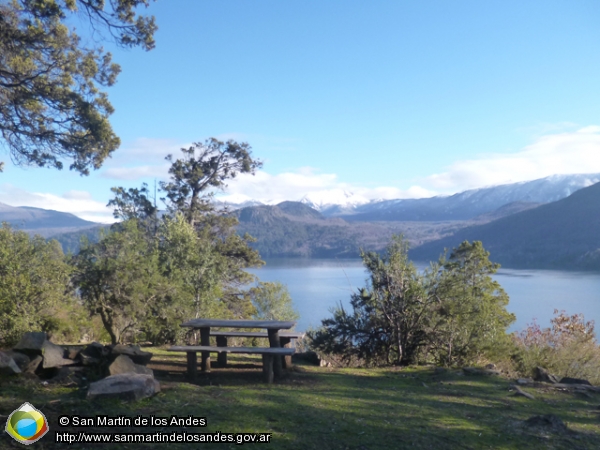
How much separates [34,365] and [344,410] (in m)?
4.13

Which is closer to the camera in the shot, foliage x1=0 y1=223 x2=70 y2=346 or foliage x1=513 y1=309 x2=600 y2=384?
foliage x1=0 y1=223 x2=70 y2=346

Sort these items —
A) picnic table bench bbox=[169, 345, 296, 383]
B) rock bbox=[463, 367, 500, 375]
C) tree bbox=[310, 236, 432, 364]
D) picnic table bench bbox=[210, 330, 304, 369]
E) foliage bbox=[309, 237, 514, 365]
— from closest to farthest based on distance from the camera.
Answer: picnic table bench bbox=[169, 345, 296, 383]
picnic table bench bbox=[210, 330, 304, 369]
rock bbox=[463, 367, 500, 375]
foliage bbox=[309, 237, 514, 365]
tree bbox=[310, 236, 432, 364]

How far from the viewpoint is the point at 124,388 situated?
5.48 m

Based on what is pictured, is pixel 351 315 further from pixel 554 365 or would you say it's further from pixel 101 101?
pixel 101 101

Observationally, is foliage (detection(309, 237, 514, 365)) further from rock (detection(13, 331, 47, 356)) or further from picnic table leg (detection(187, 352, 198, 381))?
rock (detection(13, 331, 47, 356))

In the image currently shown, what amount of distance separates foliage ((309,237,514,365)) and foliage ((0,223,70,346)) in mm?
6004

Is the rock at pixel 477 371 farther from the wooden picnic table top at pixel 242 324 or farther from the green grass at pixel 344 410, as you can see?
the wooden picnic table top at pixel 242 324

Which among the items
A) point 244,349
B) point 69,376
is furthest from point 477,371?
point 69,376

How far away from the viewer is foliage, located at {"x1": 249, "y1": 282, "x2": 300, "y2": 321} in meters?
33.1

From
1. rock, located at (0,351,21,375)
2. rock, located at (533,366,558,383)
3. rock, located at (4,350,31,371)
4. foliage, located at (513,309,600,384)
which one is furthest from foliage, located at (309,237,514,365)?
rock, located at (0,351,21,375)

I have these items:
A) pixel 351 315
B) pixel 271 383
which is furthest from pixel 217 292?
pixel 271 383

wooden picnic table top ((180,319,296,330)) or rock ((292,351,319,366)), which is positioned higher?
wooden picnic table top ((180,319,296,330))

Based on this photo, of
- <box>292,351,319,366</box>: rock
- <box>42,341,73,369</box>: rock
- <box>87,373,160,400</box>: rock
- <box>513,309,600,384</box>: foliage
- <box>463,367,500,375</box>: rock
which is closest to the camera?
<box>87,373,160,400</box>: rock

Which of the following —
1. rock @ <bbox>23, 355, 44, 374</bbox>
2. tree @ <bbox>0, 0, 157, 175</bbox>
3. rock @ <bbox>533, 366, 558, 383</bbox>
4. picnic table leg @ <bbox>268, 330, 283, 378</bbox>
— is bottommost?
rock @ <bbox>533, 366, 558, 383</bbox>
